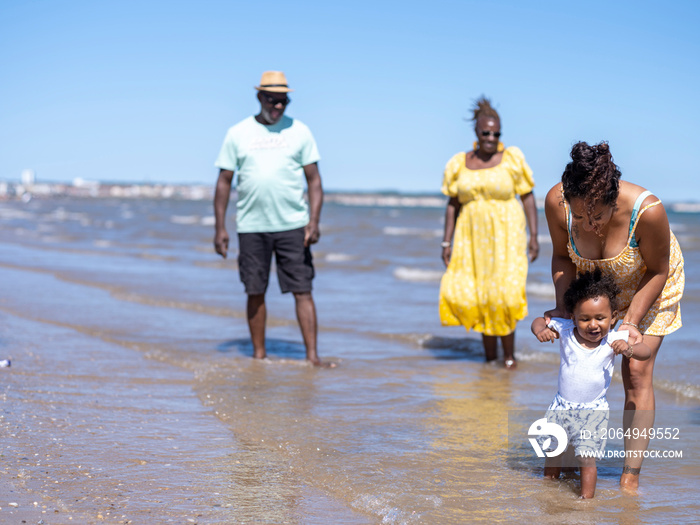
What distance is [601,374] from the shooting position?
120 inches

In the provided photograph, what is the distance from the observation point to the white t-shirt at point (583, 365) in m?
3.02

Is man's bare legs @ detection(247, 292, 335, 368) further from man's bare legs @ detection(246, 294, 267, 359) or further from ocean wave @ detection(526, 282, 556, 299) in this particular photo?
ocean wave @ detection(526, 282, 556, 299)

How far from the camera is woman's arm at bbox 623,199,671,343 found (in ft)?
9.80

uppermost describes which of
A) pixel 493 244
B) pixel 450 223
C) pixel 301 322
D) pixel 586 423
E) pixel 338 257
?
pixel 450 223

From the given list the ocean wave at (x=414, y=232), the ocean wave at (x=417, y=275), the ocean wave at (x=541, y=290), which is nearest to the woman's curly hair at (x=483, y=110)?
the ocean wave at (x=541, y=290)

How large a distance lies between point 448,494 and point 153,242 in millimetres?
18044

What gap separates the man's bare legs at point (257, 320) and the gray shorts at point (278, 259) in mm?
114

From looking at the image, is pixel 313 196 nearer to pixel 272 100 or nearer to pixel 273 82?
pixel 272 100

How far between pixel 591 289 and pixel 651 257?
0.28 metres

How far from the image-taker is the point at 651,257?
3068 millimetres

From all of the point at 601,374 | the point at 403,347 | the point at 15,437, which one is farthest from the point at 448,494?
the point at 403,347

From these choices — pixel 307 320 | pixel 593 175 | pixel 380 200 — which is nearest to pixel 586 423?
pixel 593 175

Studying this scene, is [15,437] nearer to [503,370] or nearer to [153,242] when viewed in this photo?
[503,370]

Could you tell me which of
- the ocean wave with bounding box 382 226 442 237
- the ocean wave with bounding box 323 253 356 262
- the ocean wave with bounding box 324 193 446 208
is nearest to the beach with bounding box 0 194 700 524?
the ocean wave with bounding box 323 253 356 262
